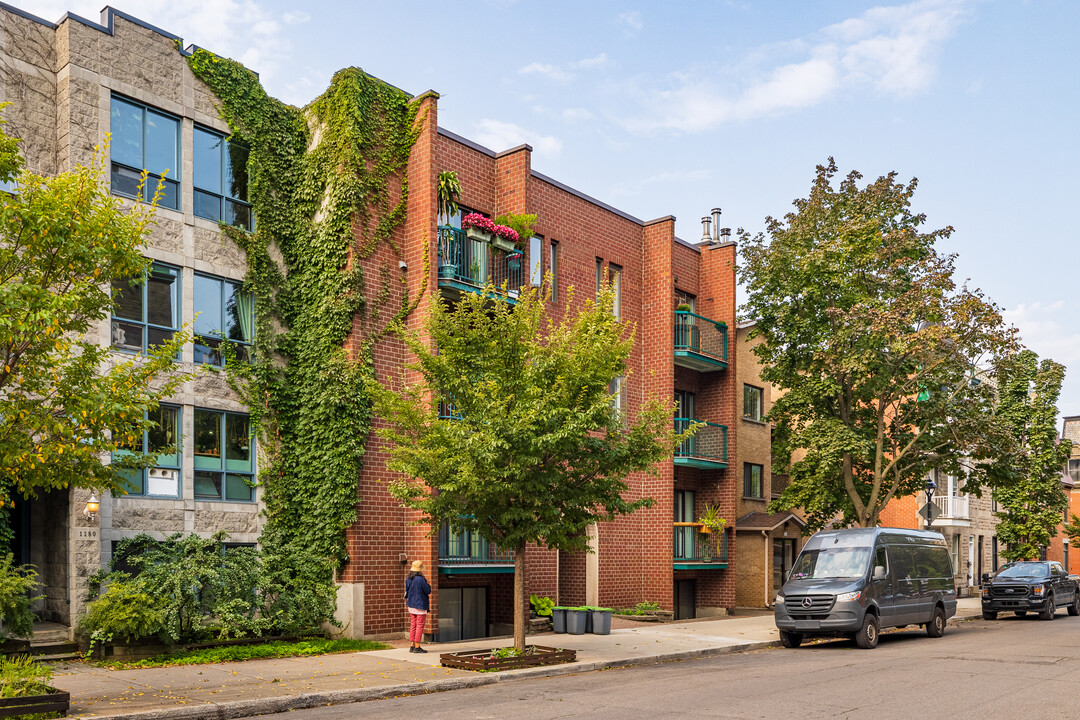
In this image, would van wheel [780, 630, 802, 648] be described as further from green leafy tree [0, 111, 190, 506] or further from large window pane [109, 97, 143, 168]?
large window pane [109, 97, 143, 168]

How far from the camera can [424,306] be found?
20125mm

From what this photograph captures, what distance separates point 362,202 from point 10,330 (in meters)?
10.3

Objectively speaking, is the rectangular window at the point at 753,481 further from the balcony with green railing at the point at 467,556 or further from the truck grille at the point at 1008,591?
the balcony with green railing at the point at 467,556

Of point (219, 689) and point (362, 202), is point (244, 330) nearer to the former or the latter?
point (362, 202)

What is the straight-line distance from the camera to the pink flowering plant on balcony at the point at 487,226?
69.7ft

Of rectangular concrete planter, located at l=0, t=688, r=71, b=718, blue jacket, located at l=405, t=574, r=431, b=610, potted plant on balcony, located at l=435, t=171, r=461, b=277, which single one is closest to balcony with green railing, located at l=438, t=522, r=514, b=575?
blue jacket, located at l=405, t=574, r=431, b=610

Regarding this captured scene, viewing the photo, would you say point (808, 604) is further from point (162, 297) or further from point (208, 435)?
point (162, 297)

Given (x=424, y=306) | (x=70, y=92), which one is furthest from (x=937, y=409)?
(x=70, y=92)

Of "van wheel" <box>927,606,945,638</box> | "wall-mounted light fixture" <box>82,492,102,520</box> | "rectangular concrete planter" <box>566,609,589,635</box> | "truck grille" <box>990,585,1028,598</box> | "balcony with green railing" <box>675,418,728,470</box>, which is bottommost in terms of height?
"truck grille" <box>990,585,1028,598</box>

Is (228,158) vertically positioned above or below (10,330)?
above

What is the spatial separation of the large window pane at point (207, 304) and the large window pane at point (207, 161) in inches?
72.9

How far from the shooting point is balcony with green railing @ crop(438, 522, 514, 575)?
65.7 feet

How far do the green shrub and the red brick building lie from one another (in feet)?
18.7

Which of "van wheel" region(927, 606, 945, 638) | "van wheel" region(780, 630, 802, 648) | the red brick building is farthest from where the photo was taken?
"van wheel" region(927, 606, 945, 638)
